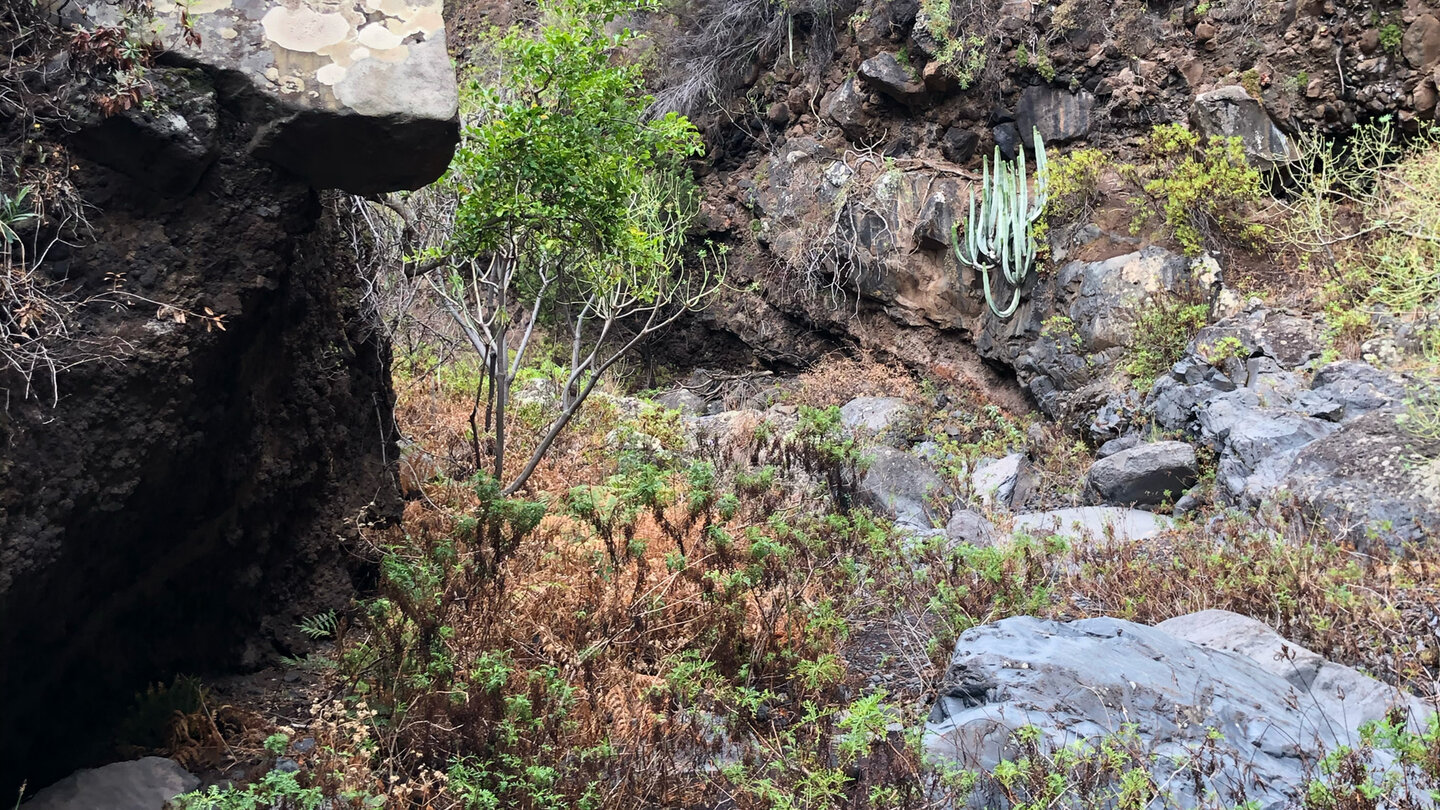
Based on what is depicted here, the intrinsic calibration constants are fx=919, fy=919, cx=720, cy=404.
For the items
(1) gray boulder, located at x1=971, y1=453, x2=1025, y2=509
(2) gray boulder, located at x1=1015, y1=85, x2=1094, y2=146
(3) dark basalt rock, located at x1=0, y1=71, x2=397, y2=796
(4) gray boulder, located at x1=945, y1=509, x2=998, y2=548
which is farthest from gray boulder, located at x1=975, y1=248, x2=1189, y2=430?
(3) dark basalt rock, located at x1=0, y1=71, x2=397, y2=796

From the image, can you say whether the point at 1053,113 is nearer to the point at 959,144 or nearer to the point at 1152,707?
the point at 959,144

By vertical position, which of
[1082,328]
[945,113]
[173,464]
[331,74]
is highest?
[945,113]

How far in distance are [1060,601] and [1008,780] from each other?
91.8 inches

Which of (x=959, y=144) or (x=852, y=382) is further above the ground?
(x=959, y=144)

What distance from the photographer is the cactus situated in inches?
405

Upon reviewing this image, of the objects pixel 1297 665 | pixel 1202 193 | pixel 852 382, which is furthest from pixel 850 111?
pixel 1297 665

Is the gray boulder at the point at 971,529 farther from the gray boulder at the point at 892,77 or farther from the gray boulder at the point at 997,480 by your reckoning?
the gray boulder at the point at 892,77

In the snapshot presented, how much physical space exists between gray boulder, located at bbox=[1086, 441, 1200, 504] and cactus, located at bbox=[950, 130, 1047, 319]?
3.72 meters

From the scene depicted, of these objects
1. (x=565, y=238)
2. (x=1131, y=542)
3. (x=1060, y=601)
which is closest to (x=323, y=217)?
(x=565, y=238)

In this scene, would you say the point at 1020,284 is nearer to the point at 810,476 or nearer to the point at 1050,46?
the point at 1050,46

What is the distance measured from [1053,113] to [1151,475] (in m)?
5.55

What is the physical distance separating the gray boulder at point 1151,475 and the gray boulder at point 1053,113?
Result: 497 centimetres

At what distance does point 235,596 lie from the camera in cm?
344

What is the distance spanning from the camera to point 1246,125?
9078 millimetres
